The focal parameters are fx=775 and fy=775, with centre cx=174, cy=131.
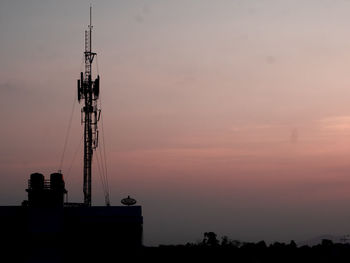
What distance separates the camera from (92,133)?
248 ft

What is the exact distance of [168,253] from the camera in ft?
361

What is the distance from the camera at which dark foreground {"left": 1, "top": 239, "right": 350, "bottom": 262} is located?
6175 cm

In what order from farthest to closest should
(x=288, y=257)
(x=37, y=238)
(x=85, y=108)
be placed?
(x=288, y=257) → (x=85, y=108) → (x=37, y=238)

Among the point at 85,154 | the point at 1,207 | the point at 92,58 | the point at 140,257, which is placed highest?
the point at 92,58

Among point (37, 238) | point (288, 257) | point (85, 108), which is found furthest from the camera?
point (288, 257)

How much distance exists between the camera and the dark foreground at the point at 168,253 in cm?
6175

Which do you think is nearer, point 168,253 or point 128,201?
point 128,201

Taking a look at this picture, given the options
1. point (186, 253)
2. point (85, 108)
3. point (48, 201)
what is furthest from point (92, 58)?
point (186, 253)

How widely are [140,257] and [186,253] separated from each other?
47.9 m

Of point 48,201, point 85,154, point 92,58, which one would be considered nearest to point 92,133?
point 85,154

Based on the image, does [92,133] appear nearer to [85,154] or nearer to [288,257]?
[85,154]

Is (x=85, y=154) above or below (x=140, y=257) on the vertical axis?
above

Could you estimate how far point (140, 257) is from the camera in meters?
62.8

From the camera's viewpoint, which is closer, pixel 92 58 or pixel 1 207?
pixel 1 207
